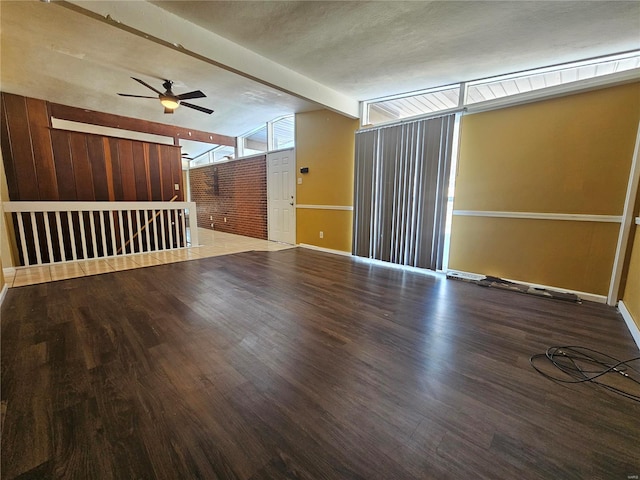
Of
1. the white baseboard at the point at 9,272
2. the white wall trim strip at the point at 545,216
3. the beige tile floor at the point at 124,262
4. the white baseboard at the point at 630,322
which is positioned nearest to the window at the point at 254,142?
the beige tile floor at the point at 124,262

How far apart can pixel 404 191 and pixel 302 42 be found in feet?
7.93

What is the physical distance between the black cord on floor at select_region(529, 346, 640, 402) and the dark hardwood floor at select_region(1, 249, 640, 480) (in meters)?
0.07

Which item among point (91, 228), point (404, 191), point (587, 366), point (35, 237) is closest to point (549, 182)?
point (404, 191)

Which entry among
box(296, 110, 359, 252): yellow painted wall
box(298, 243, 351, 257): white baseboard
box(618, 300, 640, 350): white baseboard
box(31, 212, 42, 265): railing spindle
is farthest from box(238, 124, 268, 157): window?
box(618, 300, 640, 350): white baseboard

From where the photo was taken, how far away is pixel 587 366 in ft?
5.54

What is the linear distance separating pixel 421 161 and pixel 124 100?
5412 millimetres

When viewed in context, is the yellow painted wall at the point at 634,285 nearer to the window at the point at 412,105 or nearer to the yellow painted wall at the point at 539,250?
the yellow painted wall at the point at 539,250

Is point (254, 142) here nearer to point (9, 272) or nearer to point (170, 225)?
point (170, 225)

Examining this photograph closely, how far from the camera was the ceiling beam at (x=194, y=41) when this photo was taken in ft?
6.89

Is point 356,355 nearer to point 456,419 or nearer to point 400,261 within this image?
point 456,419

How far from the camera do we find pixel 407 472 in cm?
99

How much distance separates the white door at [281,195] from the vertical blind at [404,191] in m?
1.80

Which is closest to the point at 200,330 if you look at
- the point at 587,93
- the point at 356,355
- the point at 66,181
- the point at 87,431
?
the point at 87,431

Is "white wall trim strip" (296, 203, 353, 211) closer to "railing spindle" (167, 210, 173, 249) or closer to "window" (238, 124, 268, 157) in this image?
"window" (238, 124, 268, 157)
